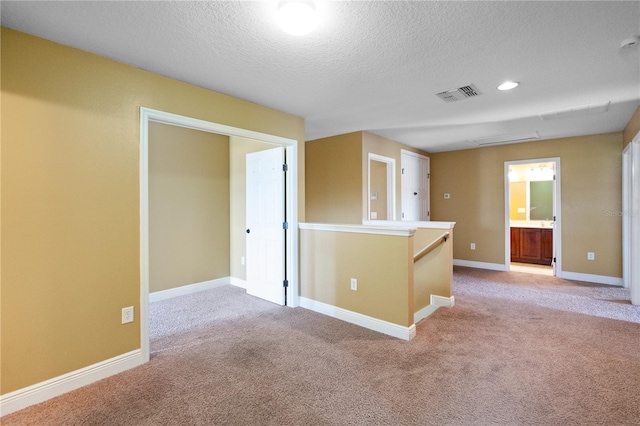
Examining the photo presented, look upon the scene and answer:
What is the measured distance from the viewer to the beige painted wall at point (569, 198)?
4.98m

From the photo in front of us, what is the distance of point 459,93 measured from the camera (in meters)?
3.15

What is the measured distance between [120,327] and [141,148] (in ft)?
4.72

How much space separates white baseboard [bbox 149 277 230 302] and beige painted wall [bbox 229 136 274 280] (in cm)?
24

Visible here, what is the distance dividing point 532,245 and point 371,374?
6035 mm

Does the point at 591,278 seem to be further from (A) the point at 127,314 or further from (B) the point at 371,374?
Answer: (A) the point at 127,314

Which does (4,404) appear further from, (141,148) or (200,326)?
(141,148)

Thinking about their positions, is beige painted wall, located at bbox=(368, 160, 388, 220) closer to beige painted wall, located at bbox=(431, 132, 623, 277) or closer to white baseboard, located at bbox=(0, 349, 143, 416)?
beige painted wall, located at bbox=(431, 132, 623, 277)

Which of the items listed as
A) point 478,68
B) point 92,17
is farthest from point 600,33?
point 92,17

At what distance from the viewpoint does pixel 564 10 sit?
5.83 feet

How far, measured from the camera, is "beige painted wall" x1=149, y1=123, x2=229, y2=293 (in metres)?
4.18

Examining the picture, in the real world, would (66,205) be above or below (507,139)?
below

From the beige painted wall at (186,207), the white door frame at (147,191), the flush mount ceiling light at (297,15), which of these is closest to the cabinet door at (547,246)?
the white door frame at (147,191)

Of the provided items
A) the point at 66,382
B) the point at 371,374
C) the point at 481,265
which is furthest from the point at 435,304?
the point at 66,382

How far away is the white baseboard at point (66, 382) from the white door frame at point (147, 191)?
0.43 ft
